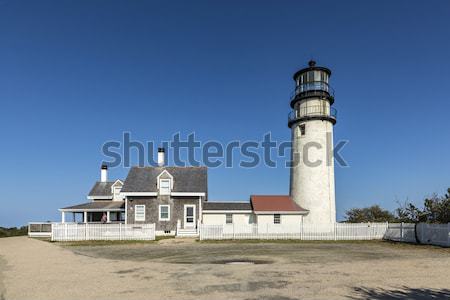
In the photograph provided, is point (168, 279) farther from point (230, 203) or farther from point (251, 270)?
point (230, 203)

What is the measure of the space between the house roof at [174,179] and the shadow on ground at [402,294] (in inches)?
809

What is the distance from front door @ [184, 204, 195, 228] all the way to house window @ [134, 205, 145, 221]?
11.0ft

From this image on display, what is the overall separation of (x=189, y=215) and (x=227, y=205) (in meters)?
3.40

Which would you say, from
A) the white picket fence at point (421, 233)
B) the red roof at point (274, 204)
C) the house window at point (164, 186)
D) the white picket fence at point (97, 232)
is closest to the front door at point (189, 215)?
the house window at point (164, 186)

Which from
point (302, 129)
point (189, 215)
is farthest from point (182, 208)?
point (302, 129)

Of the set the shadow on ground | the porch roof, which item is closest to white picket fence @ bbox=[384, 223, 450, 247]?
the shadow on ground

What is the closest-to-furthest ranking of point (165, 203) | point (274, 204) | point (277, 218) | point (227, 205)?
point (277, 218) < point (165, 203) < point (274, 204) < point (227, 205)

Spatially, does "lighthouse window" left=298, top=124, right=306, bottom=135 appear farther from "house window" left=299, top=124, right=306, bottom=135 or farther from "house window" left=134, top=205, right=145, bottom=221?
"house window" left=134, top=205, right=145, bottom=221

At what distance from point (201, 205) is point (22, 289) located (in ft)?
64.5

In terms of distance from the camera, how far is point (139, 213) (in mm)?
27797

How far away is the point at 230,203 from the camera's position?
2998 cm

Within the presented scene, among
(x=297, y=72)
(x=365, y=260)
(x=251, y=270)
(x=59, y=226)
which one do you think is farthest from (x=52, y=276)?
(x=297, y=72)

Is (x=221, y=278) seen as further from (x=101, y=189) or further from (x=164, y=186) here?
(x=101, y=189)

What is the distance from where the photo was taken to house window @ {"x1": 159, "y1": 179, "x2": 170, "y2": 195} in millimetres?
28094
